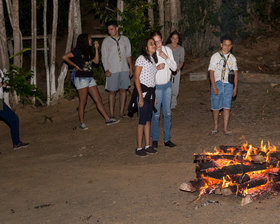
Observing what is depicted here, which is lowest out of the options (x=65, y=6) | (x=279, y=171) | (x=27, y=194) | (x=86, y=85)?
(x=27, y=194)

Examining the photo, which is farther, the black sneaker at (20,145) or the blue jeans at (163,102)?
the black sneaker at (20,145)

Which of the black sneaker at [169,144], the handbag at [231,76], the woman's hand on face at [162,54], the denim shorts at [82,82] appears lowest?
the black sneaker at [169,144]

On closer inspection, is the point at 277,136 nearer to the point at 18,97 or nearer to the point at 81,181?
the point at 81,181

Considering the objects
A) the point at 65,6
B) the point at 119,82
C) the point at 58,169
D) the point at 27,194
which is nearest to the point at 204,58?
the point at 119,82

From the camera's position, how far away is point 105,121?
364 inches

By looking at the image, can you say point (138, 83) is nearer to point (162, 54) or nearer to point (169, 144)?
point (162, 54)

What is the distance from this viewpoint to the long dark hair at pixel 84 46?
27.5 ft

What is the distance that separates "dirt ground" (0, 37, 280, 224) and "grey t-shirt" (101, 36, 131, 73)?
1.14 m

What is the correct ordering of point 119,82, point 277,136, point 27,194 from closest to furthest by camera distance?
point 27,194
point 277,136
point 119,82

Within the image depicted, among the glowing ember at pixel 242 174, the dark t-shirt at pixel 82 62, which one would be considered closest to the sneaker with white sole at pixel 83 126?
the dark t-shirt at pixel 82 62

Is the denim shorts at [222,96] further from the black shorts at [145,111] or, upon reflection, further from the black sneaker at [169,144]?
the black shorts at [145,111]

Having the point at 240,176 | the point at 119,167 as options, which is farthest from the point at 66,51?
the point at 240,176

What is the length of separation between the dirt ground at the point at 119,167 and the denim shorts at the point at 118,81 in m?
0.73

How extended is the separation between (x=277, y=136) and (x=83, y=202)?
12.0 ft
